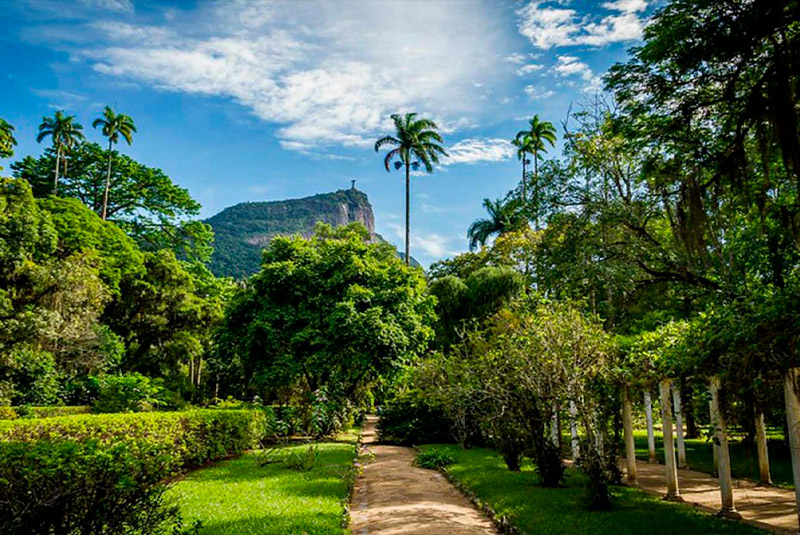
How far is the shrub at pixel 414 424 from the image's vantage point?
22938 mm

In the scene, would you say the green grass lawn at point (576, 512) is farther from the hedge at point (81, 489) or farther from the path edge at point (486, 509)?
the hedge at point (81, 489)

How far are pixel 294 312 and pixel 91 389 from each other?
31.2ft

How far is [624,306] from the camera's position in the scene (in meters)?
14.1

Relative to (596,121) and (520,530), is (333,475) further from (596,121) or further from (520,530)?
(596,121)

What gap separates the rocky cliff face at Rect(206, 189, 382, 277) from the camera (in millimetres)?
95188

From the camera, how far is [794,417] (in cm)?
830

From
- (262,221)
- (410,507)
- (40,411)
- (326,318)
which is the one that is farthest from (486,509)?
(262,221)

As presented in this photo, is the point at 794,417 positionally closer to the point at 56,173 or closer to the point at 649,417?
the point at 649,417

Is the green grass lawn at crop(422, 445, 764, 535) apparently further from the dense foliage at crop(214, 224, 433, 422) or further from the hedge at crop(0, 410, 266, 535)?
the dense foliage at crop(214, 224, 433, 422)

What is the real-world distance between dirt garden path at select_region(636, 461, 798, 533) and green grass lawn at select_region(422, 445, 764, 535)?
2.43 ft

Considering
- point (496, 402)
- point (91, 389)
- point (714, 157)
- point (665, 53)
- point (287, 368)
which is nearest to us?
point (665, 53)

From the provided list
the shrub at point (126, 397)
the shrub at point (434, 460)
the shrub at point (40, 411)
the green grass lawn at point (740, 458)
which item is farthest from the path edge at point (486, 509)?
the shrub at point (40, 411)

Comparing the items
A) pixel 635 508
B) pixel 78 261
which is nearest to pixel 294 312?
pixel 78 261

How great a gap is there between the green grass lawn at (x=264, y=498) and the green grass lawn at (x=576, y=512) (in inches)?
113
